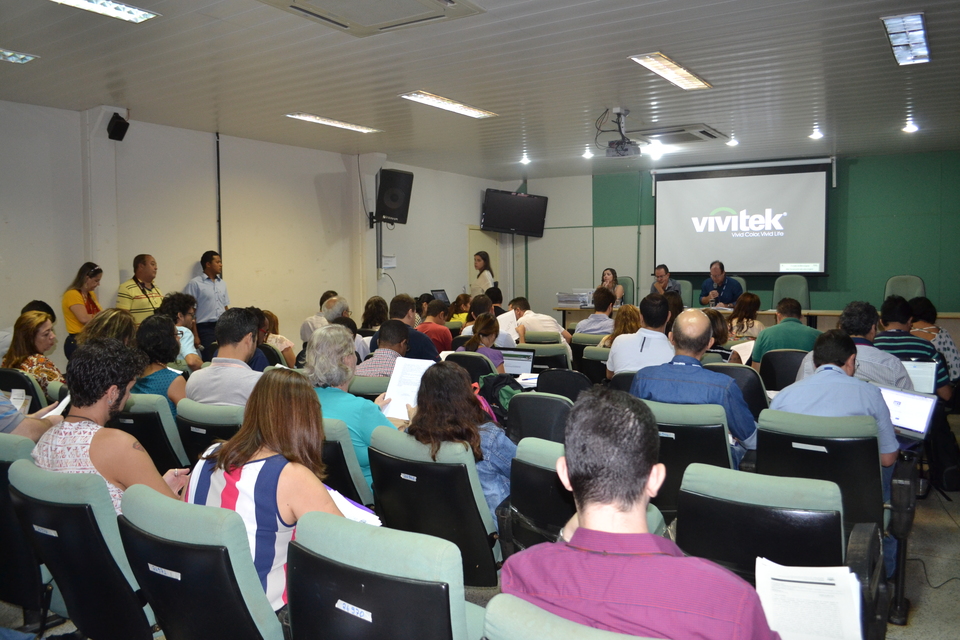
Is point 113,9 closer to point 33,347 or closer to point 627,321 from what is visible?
point 33,347

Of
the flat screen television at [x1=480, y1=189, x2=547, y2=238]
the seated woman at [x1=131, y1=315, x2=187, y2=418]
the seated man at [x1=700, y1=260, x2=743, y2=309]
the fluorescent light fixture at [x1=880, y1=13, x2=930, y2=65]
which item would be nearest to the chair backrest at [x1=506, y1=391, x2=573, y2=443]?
the seated woman at [x1=131, y1=315, x2=187, y2=418]

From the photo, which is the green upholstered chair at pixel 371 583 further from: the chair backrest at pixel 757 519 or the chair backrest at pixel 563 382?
the chair backrest at pixel 563 382

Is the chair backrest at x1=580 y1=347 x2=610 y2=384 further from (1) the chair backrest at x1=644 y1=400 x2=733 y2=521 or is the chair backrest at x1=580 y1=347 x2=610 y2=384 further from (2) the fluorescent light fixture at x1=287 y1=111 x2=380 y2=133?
(2) the fluorescent light fixture at x1=287 y1=111 x2=380 y2=133

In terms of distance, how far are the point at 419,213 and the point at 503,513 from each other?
381 inches

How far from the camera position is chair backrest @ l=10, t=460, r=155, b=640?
202 cm

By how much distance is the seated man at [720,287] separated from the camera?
36.5 feet

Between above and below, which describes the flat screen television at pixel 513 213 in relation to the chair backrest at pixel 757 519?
above

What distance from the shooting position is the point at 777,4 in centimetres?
442

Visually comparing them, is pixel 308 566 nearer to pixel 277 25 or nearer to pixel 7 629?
pixel 7 629

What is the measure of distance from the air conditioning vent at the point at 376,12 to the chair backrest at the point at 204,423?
2413 millimetres

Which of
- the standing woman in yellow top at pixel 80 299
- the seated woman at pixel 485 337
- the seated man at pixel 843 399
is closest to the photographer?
the seated man at pixel 843 399

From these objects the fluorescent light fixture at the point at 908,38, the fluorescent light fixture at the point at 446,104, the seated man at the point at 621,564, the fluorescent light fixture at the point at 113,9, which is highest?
the fluorescent light fixture at the point at 446,104

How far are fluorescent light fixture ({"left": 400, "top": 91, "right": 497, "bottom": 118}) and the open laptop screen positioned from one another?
488cm

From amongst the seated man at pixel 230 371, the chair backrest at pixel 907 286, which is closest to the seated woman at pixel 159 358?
the seated man at pixel 230 371
